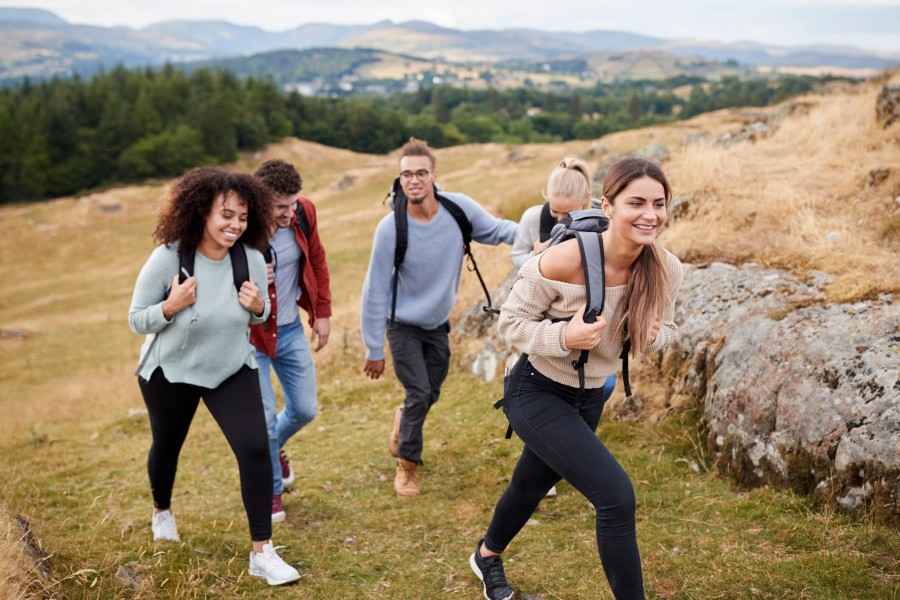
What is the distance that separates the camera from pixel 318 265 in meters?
6.11

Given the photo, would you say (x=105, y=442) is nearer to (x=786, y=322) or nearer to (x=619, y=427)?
(x=619, y=427)

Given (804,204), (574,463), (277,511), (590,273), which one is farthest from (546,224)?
(804,204)

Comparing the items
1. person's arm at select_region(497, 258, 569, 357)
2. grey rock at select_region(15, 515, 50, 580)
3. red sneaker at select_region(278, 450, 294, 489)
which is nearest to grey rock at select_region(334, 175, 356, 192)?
red sneaker at select_region(278, 450, 294, 489)

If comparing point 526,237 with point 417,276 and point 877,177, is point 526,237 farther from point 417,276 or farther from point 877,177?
point 877,177

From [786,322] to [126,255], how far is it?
40437mm

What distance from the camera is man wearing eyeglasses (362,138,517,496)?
18.8ft

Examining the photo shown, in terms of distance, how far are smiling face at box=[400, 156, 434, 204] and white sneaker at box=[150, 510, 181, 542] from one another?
2917 millimetres

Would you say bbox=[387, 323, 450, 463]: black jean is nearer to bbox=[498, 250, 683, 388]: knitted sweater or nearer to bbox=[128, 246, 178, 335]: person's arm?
bbox=[128, 246, 178, 335]: person's arm

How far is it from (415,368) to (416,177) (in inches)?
60.9

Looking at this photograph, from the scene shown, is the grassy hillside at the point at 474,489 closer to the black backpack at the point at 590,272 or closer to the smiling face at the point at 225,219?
the smiling face at the point at 225,219

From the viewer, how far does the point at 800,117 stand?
16344 millimetres

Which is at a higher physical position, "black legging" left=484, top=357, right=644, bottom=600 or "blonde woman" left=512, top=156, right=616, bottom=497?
"blonde woman" left=512, top=156, right=616, bottom=497

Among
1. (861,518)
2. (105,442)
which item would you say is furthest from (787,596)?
(105,442)

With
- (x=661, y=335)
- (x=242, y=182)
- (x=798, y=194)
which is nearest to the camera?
(x=661, y=335)
